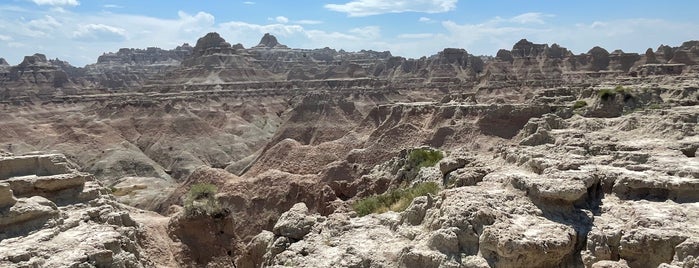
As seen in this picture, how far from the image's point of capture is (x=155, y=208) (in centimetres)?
3706

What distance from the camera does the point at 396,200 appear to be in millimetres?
20438

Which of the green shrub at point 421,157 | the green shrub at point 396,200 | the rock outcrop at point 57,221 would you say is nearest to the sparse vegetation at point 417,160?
the green shrub at point 421,157

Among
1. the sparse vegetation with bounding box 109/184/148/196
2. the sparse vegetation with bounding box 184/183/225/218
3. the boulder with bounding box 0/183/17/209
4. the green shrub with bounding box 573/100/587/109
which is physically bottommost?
the sparse vegetation with bounding box 109/184/148/196

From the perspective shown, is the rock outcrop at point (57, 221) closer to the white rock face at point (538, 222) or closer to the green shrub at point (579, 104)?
the white rock face at point (538, 222)

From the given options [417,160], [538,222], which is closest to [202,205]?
[417,160]

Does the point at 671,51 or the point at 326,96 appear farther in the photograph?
the point at 671,51

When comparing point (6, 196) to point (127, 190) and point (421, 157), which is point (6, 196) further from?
point (127, 190)

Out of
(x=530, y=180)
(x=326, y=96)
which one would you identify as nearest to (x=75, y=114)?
(x=326, y=96)

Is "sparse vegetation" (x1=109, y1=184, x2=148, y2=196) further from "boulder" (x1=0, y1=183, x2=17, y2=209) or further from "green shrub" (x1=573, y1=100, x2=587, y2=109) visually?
"green shrub" (x1=573, y1=100, x2=587, y2=109)

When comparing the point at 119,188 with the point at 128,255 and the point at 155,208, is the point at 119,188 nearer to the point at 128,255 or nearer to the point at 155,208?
the point at 155,208

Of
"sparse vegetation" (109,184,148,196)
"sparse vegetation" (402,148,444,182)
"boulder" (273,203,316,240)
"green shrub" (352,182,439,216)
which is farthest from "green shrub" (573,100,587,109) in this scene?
"sparse vegetation" (109,184,148,196)

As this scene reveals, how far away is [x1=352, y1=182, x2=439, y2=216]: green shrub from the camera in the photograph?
1798cm

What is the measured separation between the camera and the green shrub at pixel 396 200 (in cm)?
1798

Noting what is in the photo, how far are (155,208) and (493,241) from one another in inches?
1204
